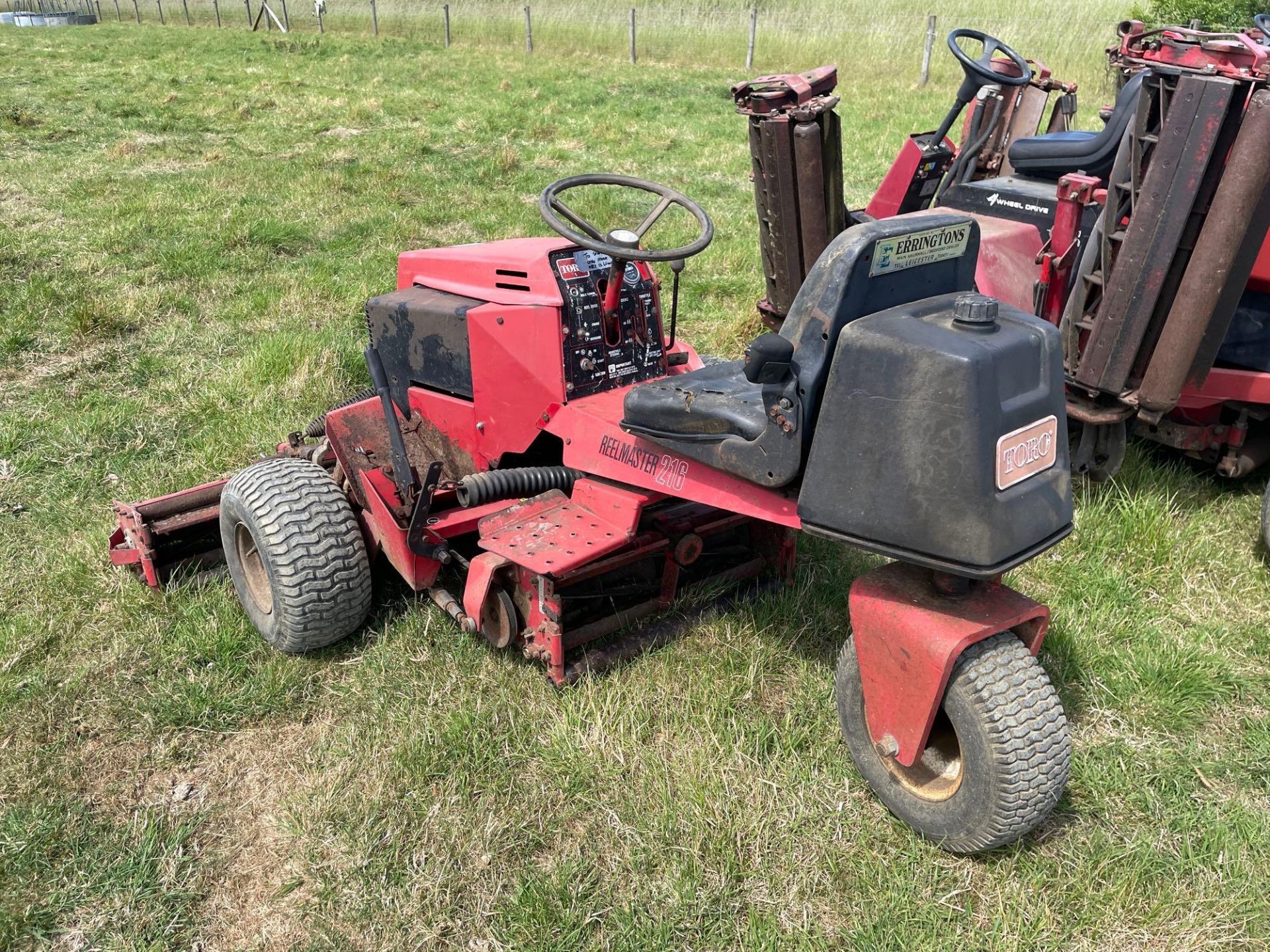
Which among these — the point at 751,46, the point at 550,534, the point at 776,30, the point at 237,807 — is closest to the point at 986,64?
the point at 550,534

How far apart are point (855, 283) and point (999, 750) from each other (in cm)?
108

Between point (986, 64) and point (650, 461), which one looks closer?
point (650, 461)

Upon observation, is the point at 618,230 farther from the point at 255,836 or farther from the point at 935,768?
the point at 255,836

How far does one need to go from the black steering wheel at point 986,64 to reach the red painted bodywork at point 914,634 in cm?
329

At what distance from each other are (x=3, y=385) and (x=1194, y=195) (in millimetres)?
5470

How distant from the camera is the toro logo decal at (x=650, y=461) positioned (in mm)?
2688

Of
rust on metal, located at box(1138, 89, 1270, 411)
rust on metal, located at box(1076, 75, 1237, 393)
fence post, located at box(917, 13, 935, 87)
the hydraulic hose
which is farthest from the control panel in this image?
fence post, located at box(917, 13, 935, 87)

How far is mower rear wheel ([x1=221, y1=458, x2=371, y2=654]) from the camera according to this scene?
3.06 meters

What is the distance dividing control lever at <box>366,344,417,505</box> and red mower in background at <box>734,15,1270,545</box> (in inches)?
68.8

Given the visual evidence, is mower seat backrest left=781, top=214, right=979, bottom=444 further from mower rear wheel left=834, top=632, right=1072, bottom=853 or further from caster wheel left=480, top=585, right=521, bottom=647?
caster wheel left=480, top=585, right=521, bottom=647

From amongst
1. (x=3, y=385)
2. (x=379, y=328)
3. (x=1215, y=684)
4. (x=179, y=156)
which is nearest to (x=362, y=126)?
(x=179, y=156)

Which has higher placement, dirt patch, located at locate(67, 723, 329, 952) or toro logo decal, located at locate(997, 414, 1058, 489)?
toro logo decal, located at locate(997, 414, 1058, 489)

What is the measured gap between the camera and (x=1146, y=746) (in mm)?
2789

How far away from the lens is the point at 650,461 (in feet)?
9.10
